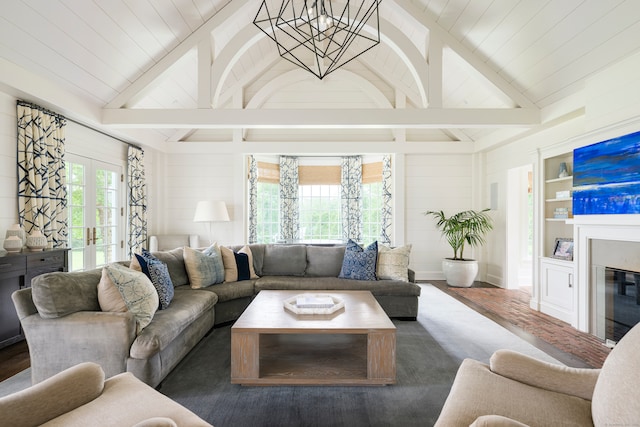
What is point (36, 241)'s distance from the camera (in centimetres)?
323

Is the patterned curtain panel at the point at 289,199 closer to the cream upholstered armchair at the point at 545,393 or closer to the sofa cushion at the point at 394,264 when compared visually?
the sofa cushion at the point at 394,264

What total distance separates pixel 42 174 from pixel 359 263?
3.68m

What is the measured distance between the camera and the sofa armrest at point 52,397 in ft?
3.79

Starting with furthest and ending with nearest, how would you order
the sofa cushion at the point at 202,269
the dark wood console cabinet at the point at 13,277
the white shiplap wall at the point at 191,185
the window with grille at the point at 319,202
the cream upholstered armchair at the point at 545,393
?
the window with grille at the point at 319,202 → the white shiplap wall at the point at 191,185 → the sofa cushion at the point at 202,269 → the dark wood console cabinet at the point at 13,277 → the cream upholstered armchair at the point at 545,393

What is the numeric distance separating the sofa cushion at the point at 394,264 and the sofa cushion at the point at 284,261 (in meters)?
1.01

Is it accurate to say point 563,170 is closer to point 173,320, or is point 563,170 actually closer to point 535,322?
point 535,322

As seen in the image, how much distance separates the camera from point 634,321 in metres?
2.92

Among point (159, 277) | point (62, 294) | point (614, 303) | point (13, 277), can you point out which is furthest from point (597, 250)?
point (13, 277)

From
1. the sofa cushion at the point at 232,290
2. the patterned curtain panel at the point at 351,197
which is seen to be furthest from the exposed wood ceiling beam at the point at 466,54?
the sofa cushion at the point at 232,290

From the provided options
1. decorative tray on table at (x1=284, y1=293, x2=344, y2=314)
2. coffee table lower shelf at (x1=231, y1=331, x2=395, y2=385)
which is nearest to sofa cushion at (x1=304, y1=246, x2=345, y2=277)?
decorative tray on table at (x1=284, y1=293, x2=344, y2=314)

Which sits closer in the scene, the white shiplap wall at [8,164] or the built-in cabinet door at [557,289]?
the white shiplap wall at [8,164]

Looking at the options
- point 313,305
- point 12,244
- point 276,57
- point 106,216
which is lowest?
point 313,305

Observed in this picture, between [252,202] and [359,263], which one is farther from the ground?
[252,202]

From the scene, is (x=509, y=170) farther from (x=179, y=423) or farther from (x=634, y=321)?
(x=179, y=423)
